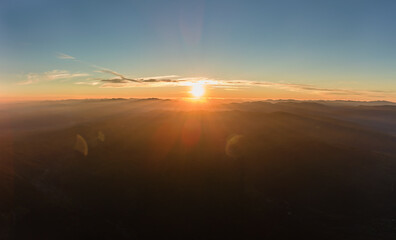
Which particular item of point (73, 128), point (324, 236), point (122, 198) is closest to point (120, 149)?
point (122, 198)

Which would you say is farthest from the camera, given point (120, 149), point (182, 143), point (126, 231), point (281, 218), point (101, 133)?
point (101, 133)

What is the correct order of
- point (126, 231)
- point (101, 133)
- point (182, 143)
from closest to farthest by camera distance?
point (126, 231) < point (182, 143) < point (101, 133)

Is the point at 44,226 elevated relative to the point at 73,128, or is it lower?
lower

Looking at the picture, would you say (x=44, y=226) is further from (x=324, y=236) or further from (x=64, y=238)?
(x=324, y=236)

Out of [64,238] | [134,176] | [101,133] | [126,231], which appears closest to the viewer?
[64,238]

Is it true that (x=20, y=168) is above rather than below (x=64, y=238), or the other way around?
above

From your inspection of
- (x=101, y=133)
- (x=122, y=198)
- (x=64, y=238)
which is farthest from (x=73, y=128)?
(x=64, y=238)

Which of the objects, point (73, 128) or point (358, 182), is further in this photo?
point (73, 128)

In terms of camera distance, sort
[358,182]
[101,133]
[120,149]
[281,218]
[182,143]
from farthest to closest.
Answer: [101,133], [182,143], [120,149], [358,182], [281,218]

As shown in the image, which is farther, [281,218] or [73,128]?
[73,128]

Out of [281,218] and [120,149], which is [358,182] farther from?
[120,149]
